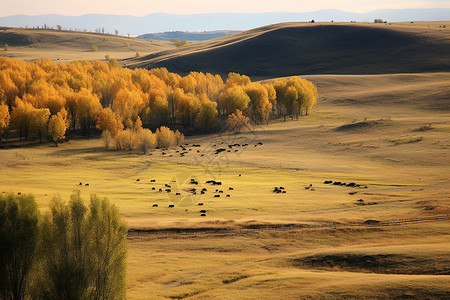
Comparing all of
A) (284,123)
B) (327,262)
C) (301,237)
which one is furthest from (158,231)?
(284,123)

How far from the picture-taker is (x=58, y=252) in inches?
1566

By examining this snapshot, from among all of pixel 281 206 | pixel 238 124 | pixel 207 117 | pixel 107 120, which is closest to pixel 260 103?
pixel 238 124

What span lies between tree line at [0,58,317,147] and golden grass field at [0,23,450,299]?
9575 millimetres

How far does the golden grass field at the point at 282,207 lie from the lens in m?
46.1

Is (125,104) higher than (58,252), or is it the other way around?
(125,104)

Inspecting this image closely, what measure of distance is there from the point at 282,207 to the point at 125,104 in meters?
88.6

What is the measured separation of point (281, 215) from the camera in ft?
221

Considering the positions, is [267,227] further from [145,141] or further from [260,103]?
[260,103]

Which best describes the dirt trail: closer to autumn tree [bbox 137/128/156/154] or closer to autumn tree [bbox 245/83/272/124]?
autumn tree [bbox 137/128/156/154]

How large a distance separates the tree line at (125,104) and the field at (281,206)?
9516 millimetres

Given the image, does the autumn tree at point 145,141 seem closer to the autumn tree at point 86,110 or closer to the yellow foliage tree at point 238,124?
the autumn tree at point 86,110

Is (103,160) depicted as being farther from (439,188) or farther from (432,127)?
(432,127)

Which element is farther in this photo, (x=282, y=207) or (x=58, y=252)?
(x=282, y=207)

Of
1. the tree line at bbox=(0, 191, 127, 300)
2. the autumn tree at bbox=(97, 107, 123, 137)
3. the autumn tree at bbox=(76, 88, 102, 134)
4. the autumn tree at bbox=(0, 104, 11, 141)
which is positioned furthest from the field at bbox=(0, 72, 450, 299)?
the autumn tree at bbox=(0, 104, 11, 141)
